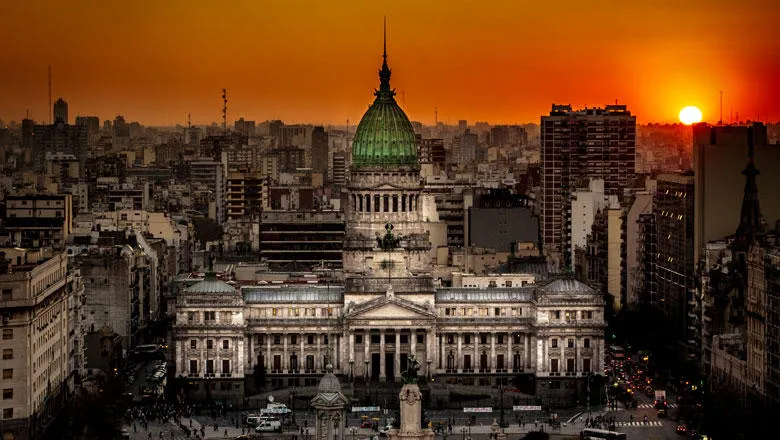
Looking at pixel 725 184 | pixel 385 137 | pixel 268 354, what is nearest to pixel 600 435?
pixel 268 354

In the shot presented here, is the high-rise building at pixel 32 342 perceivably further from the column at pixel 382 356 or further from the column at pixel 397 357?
the column at pixel 397 357

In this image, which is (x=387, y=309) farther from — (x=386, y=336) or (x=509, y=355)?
(x=509, y=355)

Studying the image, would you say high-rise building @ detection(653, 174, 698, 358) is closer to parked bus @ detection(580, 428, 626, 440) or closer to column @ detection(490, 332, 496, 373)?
column @ detection(490, 332, 496, 373)

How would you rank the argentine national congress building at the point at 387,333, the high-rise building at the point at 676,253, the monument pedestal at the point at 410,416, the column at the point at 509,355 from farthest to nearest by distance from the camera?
1. the high-rise building at the point at 676,253
2. the column at the point at 509,355
3. the argentine national congress building at the point at 387,333
4. the monument pedestal at the point at 410,416

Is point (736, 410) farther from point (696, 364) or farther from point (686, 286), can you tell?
point (686, 286)

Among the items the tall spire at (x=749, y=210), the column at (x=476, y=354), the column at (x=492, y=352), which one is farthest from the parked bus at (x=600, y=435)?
the tall spire at (x=749, y=210)

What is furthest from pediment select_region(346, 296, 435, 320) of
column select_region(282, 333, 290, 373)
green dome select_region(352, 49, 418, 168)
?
green dome select_region(352, 49, 418, 168)
